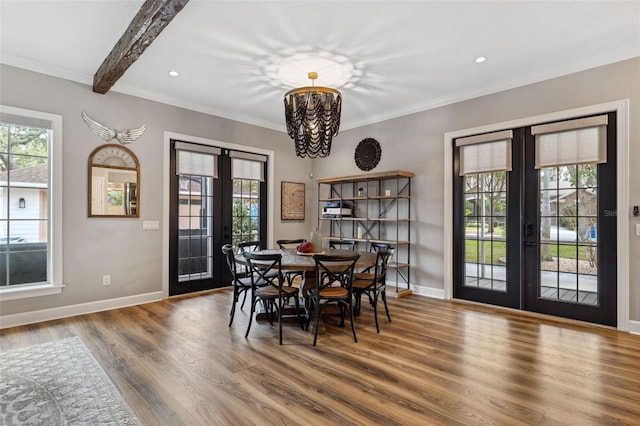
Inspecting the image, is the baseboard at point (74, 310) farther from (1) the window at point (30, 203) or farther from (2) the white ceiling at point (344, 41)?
(2) the white ceiling at point (344, 41)

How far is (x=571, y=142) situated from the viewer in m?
3.76

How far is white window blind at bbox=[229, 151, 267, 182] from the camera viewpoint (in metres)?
5.54

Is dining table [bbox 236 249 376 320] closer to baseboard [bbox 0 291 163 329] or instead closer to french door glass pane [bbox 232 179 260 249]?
baseboard [bbox 0 291 163 329]

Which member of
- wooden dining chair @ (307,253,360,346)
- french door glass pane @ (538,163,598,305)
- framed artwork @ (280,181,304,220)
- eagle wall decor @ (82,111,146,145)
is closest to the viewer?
wooden dining chair @ (307,253,360,346)

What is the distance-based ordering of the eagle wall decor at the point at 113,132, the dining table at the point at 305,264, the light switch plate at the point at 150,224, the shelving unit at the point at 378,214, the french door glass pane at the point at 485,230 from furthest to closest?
1. the shelving unit at the point at 378,214
2. the light switch plate at the point at 150,224
3. the french door glass pane at the point at 485,230
4. the eagle wall decor at the point at 113,132
5. the dining table at the point at 305,264

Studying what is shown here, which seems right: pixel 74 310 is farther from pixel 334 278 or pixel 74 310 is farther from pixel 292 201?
pixel 292 201

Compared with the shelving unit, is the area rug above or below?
below

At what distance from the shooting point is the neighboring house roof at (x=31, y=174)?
3.62 m

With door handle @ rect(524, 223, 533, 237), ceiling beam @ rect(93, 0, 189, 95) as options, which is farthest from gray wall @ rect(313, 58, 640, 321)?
ceiling beam @ rect(93, 0, 189, 95)

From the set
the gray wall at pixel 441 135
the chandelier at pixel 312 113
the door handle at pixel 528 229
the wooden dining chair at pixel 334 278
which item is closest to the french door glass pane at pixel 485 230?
the door handle at pixel 528 229

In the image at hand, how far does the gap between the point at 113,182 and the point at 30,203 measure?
854 mm

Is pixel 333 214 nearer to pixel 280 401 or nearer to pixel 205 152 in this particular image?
pixel 205 152

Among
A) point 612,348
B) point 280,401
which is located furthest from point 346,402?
point 612,348

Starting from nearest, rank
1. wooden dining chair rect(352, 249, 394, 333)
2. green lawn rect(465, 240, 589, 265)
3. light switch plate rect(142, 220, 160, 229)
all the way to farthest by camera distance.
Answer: wooden dining chair rect(352, 249, 394, 333) → green lawn rect(465, 240, 589, 265) → light switch plate rect(142, 220, 160, 229)
